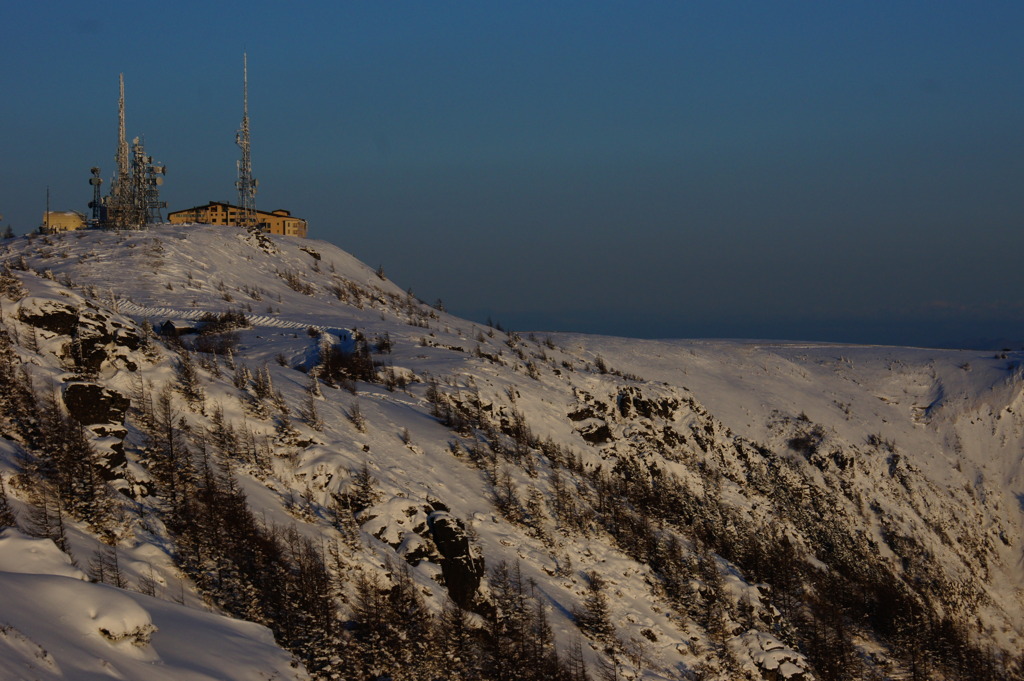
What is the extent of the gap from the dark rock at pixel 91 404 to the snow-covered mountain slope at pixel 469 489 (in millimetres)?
61

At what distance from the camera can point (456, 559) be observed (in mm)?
21594

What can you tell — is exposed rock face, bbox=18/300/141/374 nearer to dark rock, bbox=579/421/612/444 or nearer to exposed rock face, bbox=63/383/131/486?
exposed rock face, bbox=63/383/131/486

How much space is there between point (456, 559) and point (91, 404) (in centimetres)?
936

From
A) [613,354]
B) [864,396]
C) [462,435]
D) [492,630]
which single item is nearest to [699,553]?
[462,435]

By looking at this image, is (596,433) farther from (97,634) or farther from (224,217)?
(224,217)

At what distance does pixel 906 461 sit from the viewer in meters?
50.3

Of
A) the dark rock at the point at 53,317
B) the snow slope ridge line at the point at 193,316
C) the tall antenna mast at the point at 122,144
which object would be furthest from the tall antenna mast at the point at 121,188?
the dark rock at the point at 53,317

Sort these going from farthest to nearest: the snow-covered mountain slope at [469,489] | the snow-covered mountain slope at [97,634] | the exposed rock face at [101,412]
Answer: the exposed rock face at [101,412]
the snow-covered mountain slope at [469,489]
the snow-covered mountain slope at [97,634]

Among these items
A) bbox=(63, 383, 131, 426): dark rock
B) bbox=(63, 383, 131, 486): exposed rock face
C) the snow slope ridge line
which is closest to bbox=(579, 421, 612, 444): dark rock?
the snow slope ridge line

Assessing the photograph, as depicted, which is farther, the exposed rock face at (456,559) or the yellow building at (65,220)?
the yellow building at (65,220)

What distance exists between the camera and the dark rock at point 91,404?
769 inches

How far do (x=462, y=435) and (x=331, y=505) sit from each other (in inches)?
333

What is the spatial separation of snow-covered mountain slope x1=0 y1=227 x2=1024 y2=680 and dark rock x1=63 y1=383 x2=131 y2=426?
61mm

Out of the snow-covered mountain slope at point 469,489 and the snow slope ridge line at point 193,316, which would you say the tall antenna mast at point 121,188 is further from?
the snow slope ridge line at point 193,316
